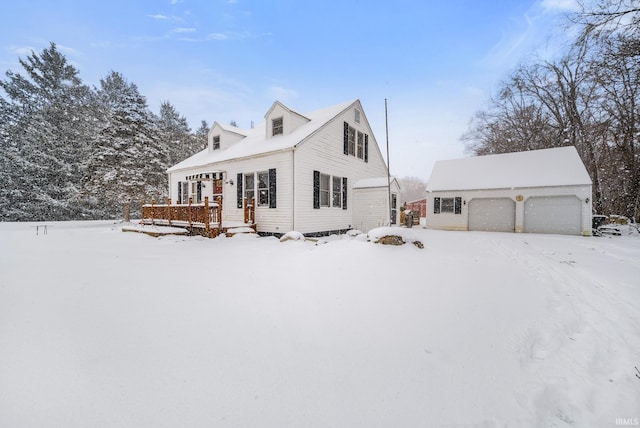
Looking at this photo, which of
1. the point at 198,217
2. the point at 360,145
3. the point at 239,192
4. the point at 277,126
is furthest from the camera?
the point at 360,145

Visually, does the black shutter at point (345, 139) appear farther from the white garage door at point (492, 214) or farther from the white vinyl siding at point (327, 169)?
the white garage door at point (492, 214)

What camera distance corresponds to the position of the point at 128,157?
17969mm

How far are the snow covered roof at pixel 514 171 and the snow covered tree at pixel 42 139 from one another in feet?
91.6

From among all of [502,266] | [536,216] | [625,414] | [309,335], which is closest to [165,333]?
[309,335]

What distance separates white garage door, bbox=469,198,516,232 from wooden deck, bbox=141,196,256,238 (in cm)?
1313

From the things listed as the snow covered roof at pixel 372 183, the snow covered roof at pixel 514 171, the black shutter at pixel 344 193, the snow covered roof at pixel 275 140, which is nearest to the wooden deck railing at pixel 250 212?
the snow covered roof at pixel 275 140

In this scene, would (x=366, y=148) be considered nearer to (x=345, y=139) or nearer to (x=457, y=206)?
(x=345, y=139)

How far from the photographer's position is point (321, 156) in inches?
446

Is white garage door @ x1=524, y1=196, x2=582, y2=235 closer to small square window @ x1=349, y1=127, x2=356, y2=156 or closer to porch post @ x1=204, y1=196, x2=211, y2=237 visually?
small square window @ x1=349, y1=127, x2=356, y2=156

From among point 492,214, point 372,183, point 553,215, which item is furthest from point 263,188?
point 553,215

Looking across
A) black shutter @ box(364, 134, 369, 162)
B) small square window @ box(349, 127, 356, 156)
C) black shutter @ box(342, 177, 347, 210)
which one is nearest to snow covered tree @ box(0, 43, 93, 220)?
black shutter @ box(342, 177, 347, 210)

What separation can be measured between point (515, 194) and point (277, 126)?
45.1 feet

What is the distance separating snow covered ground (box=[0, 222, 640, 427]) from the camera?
1697 mm

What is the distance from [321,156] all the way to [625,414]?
1064 centimetres
